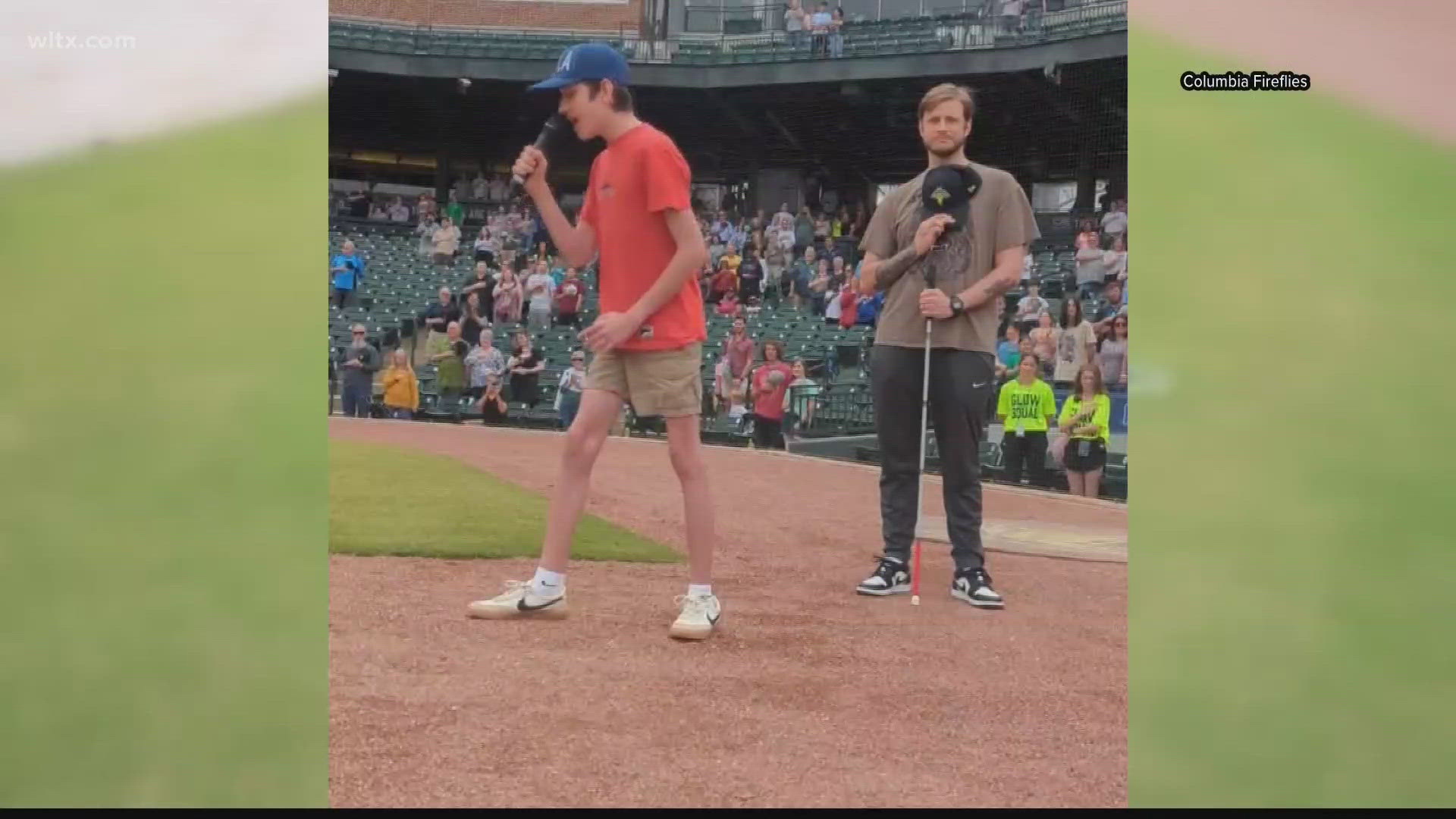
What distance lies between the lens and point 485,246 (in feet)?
8.79

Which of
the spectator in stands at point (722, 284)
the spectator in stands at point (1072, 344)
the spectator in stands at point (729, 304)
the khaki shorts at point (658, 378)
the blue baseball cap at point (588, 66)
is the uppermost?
the blue baseball cap at point (588, 66)

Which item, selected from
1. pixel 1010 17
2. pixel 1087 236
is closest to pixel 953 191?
pixel 1087 236

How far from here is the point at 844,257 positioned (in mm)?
3207

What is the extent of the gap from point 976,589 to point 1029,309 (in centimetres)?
84

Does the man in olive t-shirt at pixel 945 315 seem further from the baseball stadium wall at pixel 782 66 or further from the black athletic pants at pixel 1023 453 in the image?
the black athletic pants at pixel 1023 453

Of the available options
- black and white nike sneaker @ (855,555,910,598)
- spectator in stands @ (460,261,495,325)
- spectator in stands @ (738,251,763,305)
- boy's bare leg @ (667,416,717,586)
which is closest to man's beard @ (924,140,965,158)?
spectator in stands @ (738,251,763,305)

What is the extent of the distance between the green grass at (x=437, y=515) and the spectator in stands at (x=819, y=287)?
89cm

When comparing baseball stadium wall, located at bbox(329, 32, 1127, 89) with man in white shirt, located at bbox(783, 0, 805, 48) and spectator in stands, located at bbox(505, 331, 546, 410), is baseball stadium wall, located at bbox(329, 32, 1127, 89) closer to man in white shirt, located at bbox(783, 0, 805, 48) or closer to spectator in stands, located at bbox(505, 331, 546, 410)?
man in white shirt, located at bbox(783, 0, 805, 48)

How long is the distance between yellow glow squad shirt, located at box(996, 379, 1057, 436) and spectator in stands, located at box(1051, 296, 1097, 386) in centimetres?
7

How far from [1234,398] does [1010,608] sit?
659 mm

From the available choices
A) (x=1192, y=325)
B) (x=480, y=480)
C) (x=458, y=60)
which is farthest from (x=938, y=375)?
(x=458, y=60)

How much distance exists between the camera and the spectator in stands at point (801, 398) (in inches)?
132

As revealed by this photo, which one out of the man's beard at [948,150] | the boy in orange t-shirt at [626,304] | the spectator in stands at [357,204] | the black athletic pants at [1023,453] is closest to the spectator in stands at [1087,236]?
the man's beard at [948,150]

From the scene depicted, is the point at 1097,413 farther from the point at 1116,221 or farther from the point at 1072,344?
the point at 1116,221
